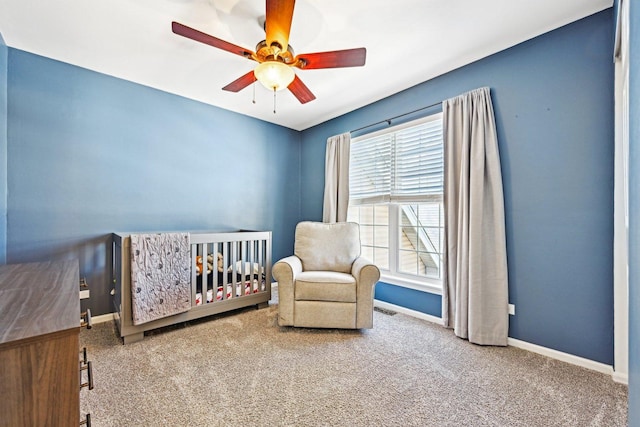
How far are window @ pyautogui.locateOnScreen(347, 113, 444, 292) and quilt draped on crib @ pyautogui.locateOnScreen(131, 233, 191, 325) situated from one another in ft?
6.77

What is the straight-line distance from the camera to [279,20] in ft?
4.99

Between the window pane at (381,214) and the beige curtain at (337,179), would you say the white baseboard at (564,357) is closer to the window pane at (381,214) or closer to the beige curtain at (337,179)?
the window pane at (381,214)

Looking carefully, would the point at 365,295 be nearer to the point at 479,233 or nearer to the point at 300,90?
the point at 479,233

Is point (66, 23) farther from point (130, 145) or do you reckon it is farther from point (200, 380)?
point (200, 380)

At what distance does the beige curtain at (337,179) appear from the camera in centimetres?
352

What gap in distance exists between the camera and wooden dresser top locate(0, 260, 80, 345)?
2.27 feet

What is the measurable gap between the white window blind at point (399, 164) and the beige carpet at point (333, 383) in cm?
142

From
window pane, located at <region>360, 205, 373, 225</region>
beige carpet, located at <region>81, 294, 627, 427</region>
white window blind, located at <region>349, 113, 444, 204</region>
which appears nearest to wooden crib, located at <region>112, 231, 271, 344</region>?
beige carpet, located at <region>81, 294, 627, 427</region>

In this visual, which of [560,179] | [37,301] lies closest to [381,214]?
[560,179]

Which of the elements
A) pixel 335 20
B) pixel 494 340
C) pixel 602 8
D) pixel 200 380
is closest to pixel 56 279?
pixel 200 380

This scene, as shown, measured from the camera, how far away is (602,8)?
1803 millimetres

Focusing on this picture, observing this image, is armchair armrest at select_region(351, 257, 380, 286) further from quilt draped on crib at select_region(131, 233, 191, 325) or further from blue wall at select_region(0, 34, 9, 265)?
blue wall at select_region(0, 34, 9, 265)

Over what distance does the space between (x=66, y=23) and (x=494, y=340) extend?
13.1 ft

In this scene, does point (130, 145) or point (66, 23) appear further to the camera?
point (130, 145)
